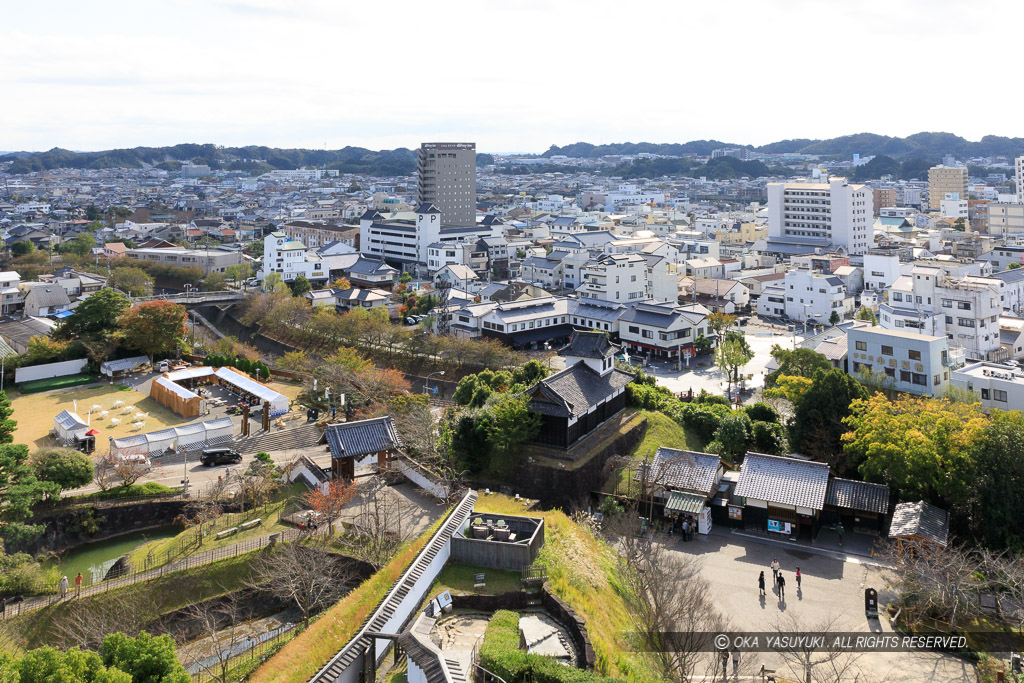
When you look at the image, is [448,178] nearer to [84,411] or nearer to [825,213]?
[825,213]

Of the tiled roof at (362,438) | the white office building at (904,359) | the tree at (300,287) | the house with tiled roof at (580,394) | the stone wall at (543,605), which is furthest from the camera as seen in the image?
the tree at (300,287)

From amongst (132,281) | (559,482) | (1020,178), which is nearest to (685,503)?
(559,482)

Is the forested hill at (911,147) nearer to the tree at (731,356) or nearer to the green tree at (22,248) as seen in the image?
the tree at (731,356)

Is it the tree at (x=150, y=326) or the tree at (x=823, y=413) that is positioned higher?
the tree at (x=150, y=326)

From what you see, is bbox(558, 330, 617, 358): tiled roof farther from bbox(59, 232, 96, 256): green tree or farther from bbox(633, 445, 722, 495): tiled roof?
bbox(59, 232, 96, 256): green tree

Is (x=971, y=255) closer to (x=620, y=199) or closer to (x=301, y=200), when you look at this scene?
(x=620, y=199)

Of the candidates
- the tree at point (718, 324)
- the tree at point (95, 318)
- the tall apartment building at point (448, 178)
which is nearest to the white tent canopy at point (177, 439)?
the tree at point (95, 318)
